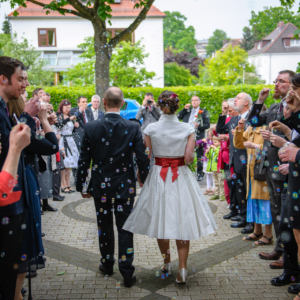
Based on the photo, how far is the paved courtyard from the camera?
386 centimetres

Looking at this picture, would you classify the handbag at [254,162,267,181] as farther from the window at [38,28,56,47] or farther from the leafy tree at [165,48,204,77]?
the leafy tree at [165,48,204,77]

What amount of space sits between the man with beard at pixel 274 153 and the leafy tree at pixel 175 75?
135ft

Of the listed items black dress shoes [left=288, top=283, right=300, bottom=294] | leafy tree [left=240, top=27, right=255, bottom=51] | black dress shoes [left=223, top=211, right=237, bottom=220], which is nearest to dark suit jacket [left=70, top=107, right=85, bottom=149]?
black dress shoes [left=223, top=211, right=237, bottom=220]

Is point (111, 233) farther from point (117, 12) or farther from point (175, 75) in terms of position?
point (175, 75)

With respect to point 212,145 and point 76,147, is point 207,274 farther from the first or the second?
point 76,147

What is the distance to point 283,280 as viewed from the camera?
4.06 meters

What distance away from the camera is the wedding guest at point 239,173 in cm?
602

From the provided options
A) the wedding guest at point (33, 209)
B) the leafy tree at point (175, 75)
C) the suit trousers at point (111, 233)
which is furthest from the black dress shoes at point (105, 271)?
the leafy tree at point (175, 75)

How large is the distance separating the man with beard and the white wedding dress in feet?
3.72

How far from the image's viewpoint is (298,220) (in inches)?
138

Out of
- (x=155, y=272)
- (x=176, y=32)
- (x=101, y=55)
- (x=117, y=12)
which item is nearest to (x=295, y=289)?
(x=155, y=272)

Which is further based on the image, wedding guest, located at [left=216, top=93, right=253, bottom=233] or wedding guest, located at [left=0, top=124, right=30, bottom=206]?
wedding guest, located at [left=216, top=93, right=253, bottom=233]

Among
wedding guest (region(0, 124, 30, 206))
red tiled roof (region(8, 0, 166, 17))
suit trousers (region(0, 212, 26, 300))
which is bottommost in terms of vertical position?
suit trousers (region(0, 212, 26, 300))

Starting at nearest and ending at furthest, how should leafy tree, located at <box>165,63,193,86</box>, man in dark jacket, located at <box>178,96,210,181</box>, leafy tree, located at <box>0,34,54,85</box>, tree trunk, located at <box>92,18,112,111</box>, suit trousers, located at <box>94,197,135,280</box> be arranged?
suit trousers, located at <box>94,197,135,280</box>, man in dark jacket, located at <box>178,96,210,181</box>, tree trunk, located at <box>92,18,112,111</box>, leafy tree, located at <box>0,34,54,85</box>, leafy tree, located at <box>165,63,193,86</box>
